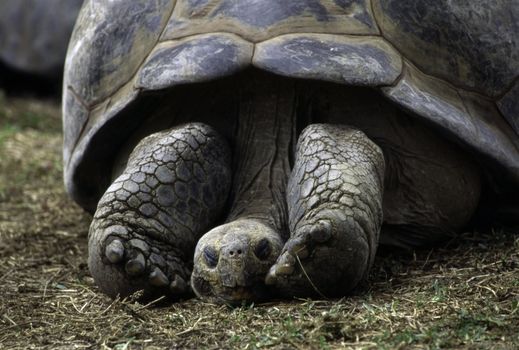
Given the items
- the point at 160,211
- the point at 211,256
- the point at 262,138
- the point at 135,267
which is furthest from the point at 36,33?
the point at 211,256

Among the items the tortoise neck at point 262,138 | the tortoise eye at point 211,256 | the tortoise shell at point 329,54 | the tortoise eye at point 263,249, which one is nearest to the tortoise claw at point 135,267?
the tortoise eye at point 211,256

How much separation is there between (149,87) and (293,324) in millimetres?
1286

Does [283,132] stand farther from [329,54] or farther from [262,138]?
[329,54]

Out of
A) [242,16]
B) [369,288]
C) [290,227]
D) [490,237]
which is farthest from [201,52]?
[490,237]

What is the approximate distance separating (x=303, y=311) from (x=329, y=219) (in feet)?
0.97

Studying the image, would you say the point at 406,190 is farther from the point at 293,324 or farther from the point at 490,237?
the point at 293,324

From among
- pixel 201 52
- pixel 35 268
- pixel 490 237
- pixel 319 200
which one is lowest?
pixel 35 268

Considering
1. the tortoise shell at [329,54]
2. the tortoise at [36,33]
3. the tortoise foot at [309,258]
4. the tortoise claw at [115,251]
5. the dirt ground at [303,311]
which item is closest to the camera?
the dirt ground at [303,311]

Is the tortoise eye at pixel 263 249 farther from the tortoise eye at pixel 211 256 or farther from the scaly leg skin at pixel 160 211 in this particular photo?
the scaly leg skin at pixel 160 211

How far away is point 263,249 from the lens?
3.72m

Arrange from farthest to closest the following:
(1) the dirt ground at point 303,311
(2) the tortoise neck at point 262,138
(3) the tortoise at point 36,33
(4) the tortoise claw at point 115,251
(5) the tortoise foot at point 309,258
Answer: (3) the tortoise at point 36,33 < (2) the tortoise neck at point 262,138 < (4) the tortoise claw at point 115,251 < (5) the tortoise foot at point 309,258 < (1) the dirt ground at point 303,311

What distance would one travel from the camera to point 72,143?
16.2 ft

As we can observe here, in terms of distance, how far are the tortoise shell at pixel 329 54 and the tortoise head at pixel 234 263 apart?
2.09ft

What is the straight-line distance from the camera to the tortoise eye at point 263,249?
3.70 meters
